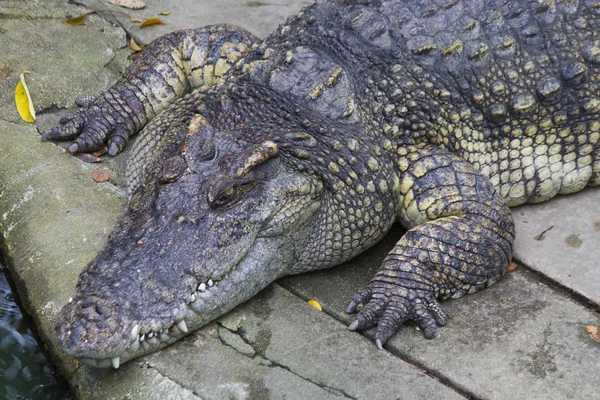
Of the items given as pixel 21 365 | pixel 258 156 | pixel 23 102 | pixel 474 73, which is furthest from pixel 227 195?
pixel 23 102

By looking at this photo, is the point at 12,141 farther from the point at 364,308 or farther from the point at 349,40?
the point at 364,308

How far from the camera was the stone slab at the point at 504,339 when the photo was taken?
9.88 feet

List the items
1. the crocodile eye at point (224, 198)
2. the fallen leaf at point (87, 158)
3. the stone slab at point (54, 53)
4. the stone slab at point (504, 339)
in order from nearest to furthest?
1. the stone slab at point (504, 339)
2. the crocodile eye at point (224, 198)
3. the fallen leaf at point (87, 158)
4. the stone slab at point (54, 53)

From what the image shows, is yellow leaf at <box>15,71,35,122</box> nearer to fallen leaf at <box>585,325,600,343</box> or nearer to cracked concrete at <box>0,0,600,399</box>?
cracked concrete at <box>0,0,600,399</box>

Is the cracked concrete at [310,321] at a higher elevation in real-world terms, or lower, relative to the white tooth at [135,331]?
lower

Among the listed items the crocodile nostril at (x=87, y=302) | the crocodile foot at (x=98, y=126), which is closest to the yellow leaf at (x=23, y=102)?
the crocodile foot at (x=98, y=126)

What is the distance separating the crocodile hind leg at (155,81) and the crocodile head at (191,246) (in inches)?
42.4

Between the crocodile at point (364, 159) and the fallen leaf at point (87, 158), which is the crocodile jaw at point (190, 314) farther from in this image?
the fallen leaf at point (87, 158)

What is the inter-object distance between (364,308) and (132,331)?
106cm

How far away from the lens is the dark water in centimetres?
341

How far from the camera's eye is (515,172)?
3994mm

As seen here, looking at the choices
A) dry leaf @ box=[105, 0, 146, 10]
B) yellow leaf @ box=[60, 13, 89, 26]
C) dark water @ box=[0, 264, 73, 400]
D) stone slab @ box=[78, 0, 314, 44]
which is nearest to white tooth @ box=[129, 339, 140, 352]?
dark water @ box=[0, 264, 73, 400]

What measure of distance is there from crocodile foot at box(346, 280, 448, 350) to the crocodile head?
406 millimetres

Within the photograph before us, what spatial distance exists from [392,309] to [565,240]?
1166 mm
